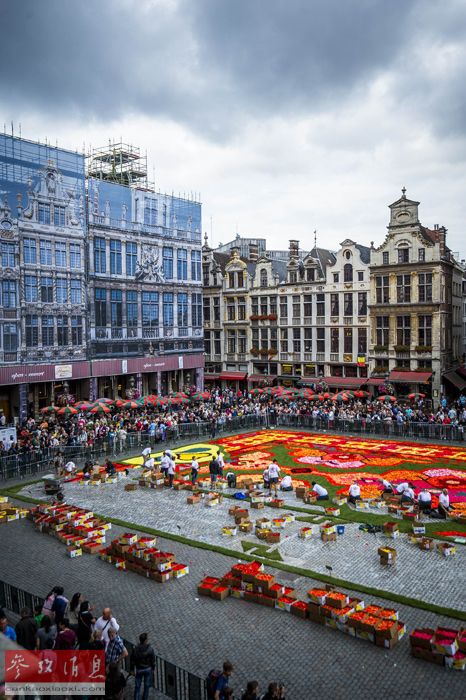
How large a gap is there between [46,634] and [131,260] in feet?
A: 149

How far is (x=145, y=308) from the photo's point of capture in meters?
57.0

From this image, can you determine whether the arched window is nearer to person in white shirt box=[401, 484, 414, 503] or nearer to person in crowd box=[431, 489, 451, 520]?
person in white shirt box=[401, 484, 414, 503]

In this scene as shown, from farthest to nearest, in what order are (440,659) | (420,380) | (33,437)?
(420,380), (33,437), (440,659)

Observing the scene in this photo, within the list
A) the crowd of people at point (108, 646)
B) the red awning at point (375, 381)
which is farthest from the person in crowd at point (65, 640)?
the red awning at point (375, 381)

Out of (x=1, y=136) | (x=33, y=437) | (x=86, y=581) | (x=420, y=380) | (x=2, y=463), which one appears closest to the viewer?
(x=86, y=581)

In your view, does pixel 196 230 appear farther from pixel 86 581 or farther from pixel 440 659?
pixel 440 659

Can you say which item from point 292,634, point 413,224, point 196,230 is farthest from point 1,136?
point 292,634

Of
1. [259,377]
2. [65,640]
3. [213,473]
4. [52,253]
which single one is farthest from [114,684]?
[259,377]

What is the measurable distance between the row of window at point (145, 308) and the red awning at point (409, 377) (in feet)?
69.4

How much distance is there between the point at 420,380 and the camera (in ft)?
165

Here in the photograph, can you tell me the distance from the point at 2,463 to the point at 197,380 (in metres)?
33.0

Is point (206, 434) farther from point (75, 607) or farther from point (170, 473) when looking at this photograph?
point (75, 607)

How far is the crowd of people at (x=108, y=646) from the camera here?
435 inches

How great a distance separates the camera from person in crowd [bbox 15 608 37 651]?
12.5m
